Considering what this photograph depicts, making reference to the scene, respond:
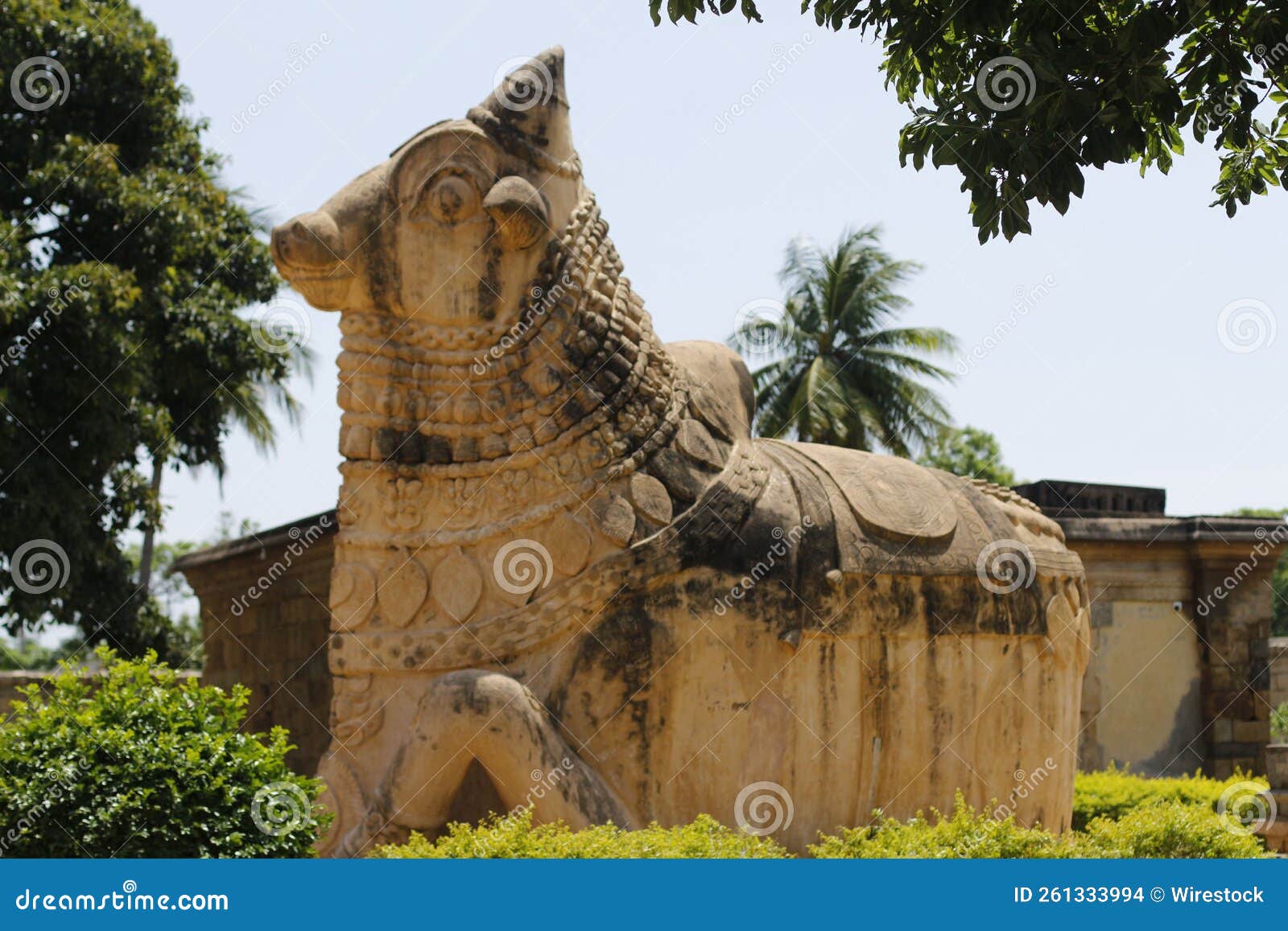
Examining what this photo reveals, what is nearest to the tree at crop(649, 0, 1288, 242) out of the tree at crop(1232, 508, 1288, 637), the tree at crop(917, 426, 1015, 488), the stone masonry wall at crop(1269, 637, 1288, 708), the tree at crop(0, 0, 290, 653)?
the tree at crop(0, 0, 290, 653)

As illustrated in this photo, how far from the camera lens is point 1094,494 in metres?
16.2

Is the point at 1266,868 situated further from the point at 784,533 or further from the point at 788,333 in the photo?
the point at 788,333

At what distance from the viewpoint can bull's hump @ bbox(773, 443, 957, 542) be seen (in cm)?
704

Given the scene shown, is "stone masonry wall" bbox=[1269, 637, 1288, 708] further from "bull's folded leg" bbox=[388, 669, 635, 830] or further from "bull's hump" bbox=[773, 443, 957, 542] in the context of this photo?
"bull's folded leg" bbox=[388, 669, 635, 830]

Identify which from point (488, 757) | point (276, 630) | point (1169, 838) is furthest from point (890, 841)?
point (276, 630)

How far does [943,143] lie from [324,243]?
8.28 feet

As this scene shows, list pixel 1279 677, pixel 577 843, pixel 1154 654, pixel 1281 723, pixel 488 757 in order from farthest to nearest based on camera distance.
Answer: pixel 1281 723 → pixel 1279 677 → pixel 1154 654 → pixel 488 757 → pixel 577 843

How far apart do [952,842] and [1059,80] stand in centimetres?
289

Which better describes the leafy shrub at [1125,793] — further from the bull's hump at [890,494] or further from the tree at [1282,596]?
the tree at [1282,596]

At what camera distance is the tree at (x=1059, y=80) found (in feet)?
18.6

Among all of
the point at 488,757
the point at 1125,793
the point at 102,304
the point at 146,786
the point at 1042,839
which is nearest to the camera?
the point at 146,786

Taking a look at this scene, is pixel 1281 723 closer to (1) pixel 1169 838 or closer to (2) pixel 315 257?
(1) pixel 1169 838

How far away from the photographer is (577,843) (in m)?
5.56

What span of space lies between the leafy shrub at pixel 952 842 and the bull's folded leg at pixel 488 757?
0.97 metres
